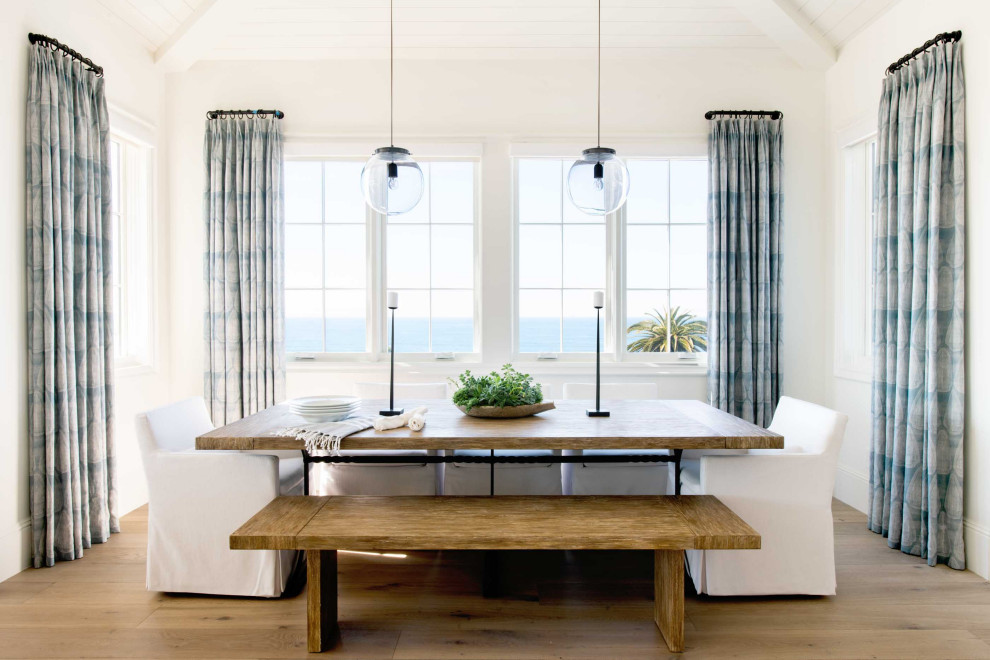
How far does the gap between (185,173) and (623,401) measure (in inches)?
128

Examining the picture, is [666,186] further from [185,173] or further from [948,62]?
[185,173]

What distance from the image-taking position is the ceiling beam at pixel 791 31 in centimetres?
369

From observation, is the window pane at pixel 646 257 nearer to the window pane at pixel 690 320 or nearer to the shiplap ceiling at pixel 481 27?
the window pane at pixel 690 320

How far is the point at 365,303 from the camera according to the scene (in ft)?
14.4

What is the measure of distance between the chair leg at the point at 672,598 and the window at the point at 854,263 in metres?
2.42

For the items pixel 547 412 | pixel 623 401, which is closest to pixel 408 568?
pixel 547 412

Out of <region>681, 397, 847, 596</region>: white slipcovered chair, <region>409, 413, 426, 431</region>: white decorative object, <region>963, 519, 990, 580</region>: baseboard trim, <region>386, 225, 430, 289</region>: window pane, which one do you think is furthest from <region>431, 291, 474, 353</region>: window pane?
<region>963, 519, 990, 580</region>: baseboard trim

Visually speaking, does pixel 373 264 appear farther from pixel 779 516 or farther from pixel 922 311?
pixel 922 311

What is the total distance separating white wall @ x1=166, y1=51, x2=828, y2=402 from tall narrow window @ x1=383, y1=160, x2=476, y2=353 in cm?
31

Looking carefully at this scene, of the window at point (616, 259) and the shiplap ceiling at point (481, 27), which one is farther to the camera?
the window at point (616, 259)

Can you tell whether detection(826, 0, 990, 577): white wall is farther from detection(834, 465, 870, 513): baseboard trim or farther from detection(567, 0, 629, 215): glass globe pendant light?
detection(567, 0, 629, 215): glass globe pendant light

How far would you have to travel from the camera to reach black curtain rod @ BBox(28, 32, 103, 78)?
9.65ft

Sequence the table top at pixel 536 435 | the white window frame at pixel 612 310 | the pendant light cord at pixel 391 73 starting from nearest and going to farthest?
the table top at pixel 536 435
the pendant light cord at pixel 391 73
the white window frame at pixel 612 310

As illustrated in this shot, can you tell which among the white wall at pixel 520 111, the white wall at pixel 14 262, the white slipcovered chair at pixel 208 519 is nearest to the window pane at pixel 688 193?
the white wall at pixel 520 111
